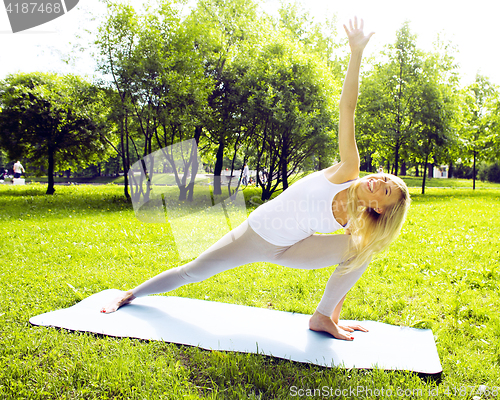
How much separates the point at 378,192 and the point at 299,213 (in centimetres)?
55

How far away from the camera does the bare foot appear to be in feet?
10.0

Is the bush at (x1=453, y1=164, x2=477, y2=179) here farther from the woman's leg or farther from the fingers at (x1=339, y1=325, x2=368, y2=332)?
the woman's leg

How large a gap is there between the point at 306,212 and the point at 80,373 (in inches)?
71.2

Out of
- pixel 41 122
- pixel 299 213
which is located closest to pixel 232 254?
pixel 299 213

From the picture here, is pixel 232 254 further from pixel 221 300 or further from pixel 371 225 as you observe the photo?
pixel 221 300

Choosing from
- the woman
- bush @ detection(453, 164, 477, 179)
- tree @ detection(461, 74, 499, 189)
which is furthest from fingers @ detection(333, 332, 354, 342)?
bush @ detection(453, 164, 477, 179)

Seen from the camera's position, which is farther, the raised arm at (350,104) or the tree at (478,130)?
the tree at (478,130)

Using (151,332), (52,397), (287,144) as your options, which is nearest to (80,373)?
(52,397)

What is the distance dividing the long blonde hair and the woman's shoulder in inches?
5.2

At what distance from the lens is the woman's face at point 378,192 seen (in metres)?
2.21

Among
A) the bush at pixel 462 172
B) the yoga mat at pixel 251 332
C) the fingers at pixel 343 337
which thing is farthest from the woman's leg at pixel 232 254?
the bush at pixel 462 172

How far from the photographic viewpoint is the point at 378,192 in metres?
2.25

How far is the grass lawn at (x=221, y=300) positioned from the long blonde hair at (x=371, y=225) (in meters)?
0.79

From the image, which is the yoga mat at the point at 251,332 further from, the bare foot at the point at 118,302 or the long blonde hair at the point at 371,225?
the long blonde hair at the point at 371,225
